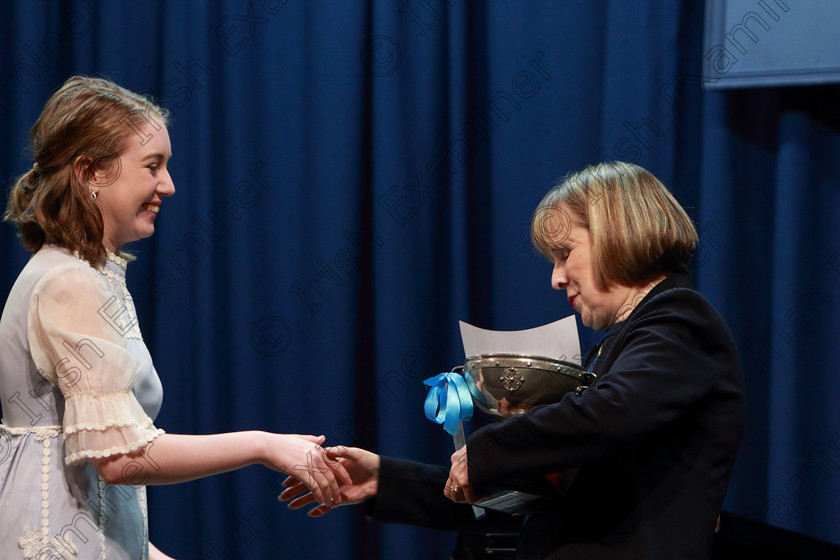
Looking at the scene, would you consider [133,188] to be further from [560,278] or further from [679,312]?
[679,312]

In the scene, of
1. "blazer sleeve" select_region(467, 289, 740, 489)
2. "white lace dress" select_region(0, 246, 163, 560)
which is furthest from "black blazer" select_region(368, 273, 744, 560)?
"white lace dress" select_region(0, 246, 163, 560)

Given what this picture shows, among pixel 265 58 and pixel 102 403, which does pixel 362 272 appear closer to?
pixel 265 58

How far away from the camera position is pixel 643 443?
1.33 m

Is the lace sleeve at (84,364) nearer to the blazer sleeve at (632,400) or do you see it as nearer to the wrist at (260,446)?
the wrist at (260,446)

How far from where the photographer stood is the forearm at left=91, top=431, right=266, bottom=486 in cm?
132

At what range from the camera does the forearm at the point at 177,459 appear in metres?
1.32

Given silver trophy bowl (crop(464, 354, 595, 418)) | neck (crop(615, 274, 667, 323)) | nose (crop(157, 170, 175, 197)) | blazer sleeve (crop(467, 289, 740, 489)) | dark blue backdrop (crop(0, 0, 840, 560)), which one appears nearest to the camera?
blazer sleeve (crop(467, 289, 740, 489))

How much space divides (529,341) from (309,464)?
481 mm

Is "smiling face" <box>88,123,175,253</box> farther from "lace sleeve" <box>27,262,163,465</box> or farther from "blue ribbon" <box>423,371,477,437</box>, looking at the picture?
"blue ribbon" <box>423,371,477,437</box>

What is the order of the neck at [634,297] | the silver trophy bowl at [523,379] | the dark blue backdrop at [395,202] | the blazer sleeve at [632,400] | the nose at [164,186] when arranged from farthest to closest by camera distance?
the dark blue backdrop at [395,202] < the nose at [164,186] < the neck at [634,297] < the silver trophy bowl at [523,379] < the blazer sleeve at [632,400]

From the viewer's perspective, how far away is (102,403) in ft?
4.28

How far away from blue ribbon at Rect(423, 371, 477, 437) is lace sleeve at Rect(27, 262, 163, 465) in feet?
1.58

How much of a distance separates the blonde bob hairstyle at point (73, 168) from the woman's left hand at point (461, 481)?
0.71m

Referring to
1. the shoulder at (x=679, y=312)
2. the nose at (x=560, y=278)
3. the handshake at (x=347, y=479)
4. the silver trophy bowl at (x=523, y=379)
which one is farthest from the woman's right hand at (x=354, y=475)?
the shoulder at (x=679, y=312)
